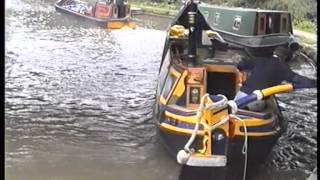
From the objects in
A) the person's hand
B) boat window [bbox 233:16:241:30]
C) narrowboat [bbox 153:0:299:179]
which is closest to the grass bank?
boat window [bbox 233:16:241:30]

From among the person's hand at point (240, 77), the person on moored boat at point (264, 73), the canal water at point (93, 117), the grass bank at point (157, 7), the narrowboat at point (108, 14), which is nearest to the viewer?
the person on moored boat at point (264, 73)

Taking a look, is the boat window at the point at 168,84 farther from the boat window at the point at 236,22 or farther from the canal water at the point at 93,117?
the boat window at the point at 236,22

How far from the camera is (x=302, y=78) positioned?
767cm

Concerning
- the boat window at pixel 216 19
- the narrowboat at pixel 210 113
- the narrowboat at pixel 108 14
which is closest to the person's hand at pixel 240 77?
the narrowboat at pixel 210 113

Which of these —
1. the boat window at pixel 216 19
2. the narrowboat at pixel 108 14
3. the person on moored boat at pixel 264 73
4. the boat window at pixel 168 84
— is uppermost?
the person on moored boat at pixel 264 73

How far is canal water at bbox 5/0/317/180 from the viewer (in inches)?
367

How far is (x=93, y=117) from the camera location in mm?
12148

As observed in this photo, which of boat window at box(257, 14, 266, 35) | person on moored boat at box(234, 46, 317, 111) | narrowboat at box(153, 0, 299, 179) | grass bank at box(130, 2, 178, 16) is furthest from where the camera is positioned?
grass bank at box(130, 2, 178, 16)

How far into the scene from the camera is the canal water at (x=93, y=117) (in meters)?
9.33

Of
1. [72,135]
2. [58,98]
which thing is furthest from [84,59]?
[72,135]

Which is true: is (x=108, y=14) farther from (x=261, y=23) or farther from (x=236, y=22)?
(x=261, y=23)

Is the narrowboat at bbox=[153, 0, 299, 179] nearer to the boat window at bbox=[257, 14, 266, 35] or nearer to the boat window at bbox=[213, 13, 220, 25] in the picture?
the boat window at bbox=[257, 14, 266, 35]

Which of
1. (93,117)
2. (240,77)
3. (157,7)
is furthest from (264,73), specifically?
(157,7)
